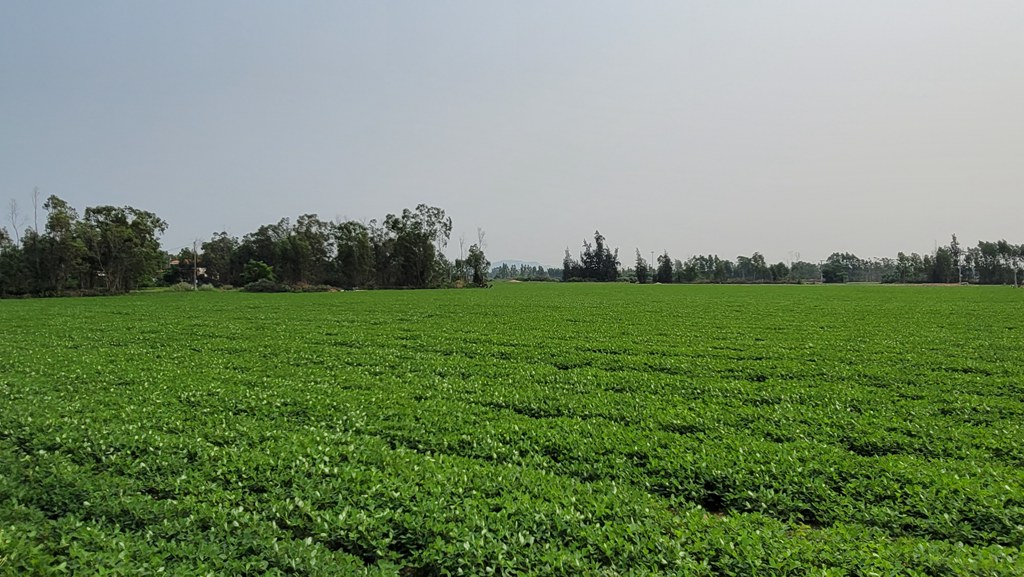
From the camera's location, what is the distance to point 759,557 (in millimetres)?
4219

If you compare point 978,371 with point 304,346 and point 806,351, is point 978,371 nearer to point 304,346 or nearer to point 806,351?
point 806,351

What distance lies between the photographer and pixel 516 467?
6.25 metres

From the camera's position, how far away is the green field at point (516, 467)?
4320 mm

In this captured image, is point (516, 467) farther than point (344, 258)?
No

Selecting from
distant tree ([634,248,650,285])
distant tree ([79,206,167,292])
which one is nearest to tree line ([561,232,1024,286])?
distant tree ([634,248,650,285])

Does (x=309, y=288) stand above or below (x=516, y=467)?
above

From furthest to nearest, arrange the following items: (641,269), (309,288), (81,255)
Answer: (641,269)
(309,288)
(81,255)

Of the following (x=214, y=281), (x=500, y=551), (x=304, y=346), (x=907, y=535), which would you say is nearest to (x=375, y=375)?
(x=304, y=346)

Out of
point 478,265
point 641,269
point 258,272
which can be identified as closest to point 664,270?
point 641,269

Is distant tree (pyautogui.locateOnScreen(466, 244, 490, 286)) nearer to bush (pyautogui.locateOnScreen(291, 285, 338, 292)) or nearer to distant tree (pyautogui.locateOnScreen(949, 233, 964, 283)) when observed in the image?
bush (pyautogui.locateOnScreen(291, 285, 338, 292))

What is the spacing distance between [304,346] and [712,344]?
14563mm

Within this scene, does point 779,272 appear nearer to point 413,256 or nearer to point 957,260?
point 957,260

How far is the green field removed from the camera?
4.32 metres

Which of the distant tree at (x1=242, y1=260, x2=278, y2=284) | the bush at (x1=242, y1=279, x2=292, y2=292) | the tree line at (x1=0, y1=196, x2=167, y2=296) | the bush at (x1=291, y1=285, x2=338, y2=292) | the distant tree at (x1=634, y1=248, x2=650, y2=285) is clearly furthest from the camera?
the distant tree at (x1=634, y1=248, x2=650, y2=285)
